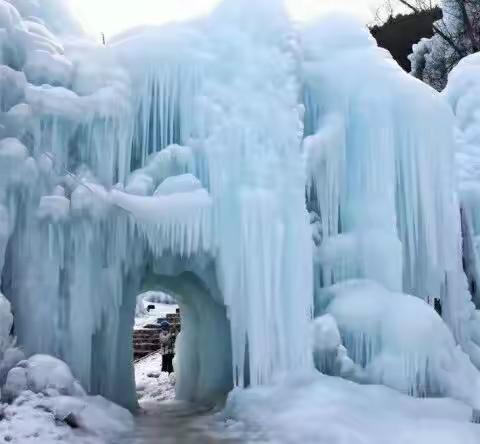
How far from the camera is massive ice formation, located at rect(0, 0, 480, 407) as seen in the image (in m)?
7.47

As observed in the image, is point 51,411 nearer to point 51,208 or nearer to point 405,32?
point 51,208

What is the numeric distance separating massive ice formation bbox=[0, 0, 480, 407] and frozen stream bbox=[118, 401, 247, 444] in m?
0.64

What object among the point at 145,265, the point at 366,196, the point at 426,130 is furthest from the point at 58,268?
the point at 426,130

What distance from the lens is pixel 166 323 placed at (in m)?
22.7

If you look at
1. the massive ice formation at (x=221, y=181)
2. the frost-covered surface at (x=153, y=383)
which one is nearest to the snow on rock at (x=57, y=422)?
the massive ice formation at (x=221, y=181)

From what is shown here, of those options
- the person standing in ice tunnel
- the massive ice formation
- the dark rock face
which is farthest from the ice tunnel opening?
the dark rock face

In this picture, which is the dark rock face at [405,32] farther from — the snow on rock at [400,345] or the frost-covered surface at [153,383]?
the snow on rock at [400,345]

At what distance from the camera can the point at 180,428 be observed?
732 cm

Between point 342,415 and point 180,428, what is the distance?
2.02 m

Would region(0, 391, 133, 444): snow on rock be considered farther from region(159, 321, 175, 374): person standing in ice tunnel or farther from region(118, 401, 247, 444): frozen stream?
region(159, 321, 175, 374): person standing in ice tunnel

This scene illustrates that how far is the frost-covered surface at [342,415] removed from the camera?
240 inches

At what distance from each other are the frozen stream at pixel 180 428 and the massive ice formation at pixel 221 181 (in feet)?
2.09

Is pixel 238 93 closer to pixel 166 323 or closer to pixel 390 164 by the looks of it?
pixel 390 164

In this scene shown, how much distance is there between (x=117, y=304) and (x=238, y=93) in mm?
3237
